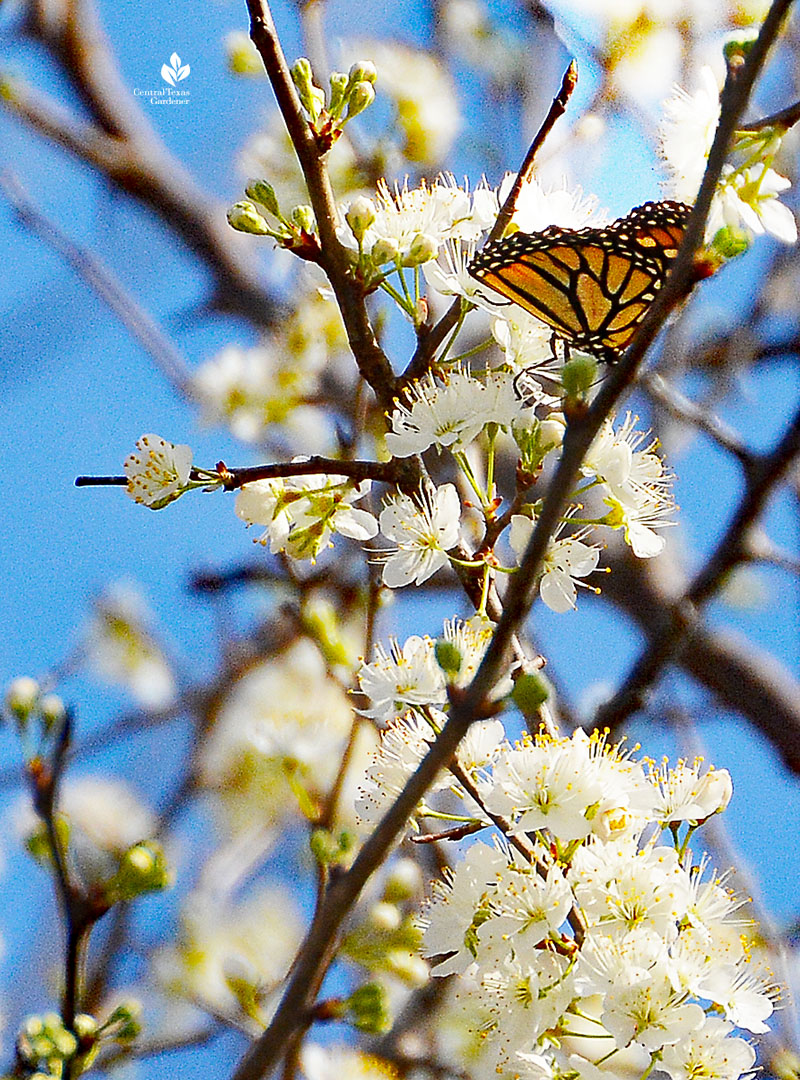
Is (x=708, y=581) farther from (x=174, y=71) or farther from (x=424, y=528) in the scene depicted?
(x=174, y=71)

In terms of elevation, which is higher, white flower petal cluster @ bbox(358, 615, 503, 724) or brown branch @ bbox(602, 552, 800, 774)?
brown branch @ bbox(602, 552, 800, 774)

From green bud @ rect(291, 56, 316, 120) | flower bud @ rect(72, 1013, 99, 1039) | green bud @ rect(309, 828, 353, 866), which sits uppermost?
green bud @ rect(291, 56, 316, 120)

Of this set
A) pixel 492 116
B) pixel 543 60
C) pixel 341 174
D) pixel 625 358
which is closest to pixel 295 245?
pixel 625 358

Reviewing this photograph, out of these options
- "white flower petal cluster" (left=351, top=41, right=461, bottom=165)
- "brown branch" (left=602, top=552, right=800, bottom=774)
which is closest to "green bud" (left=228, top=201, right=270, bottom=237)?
"white flower petal cluster" (left=351, top=41, right=461, bottom=165)

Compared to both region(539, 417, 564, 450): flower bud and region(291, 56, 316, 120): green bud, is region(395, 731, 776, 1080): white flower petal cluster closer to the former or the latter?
region(539, 417, 564, 450): flower bud

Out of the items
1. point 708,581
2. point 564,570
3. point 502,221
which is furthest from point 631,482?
point 708,581
